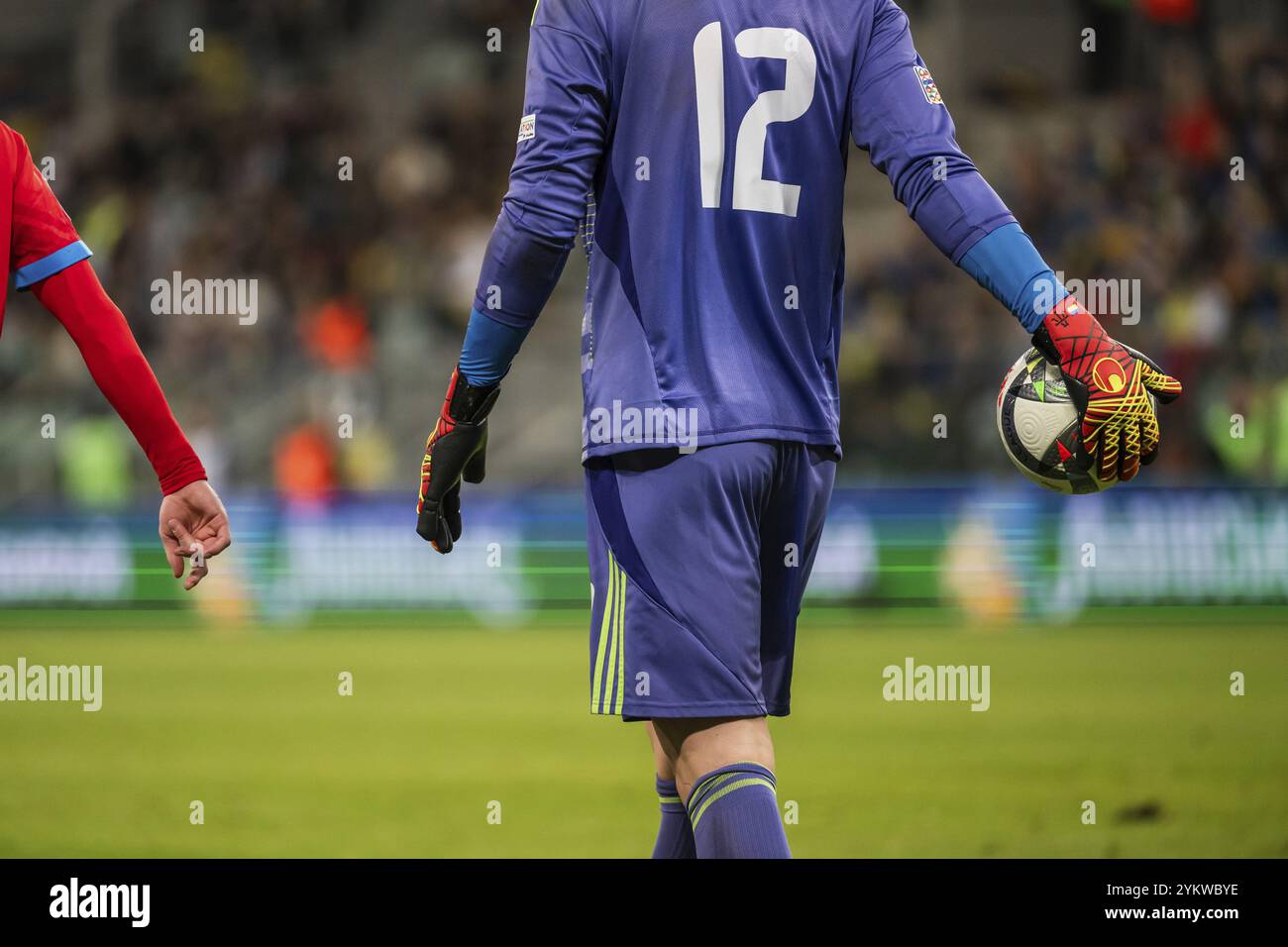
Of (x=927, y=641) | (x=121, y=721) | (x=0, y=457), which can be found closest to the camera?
(x=121, y=721)

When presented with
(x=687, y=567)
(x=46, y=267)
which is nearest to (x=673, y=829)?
(x=687, y=567)

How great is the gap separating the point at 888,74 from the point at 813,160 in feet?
0.70

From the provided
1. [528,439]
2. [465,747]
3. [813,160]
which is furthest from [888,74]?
[528,439]

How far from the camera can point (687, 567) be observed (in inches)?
107

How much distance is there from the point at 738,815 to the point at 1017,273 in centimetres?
104

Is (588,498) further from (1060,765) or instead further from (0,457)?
(0,457)

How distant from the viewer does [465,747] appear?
646 centimetres

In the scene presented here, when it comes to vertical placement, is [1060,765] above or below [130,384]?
below

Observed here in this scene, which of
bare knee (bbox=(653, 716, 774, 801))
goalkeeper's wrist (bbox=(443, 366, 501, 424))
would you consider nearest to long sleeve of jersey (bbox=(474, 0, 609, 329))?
goalkeeper's wrist (bbox=(443, 366, 501, 424))

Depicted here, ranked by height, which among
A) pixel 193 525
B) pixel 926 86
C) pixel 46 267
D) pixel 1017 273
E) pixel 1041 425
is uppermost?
pixel 926 86

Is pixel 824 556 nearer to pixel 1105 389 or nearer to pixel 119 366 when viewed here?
pixel 119 366

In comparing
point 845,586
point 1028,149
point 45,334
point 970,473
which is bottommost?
point 845,586

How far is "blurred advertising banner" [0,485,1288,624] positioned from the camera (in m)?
9.34

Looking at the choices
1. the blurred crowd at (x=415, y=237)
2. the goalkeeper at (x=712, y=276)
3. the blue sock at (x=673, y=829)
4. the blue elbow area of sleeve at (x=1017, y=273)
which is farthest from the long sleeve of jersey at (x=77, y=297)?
the blurred crowd at (x=415, y=237)
